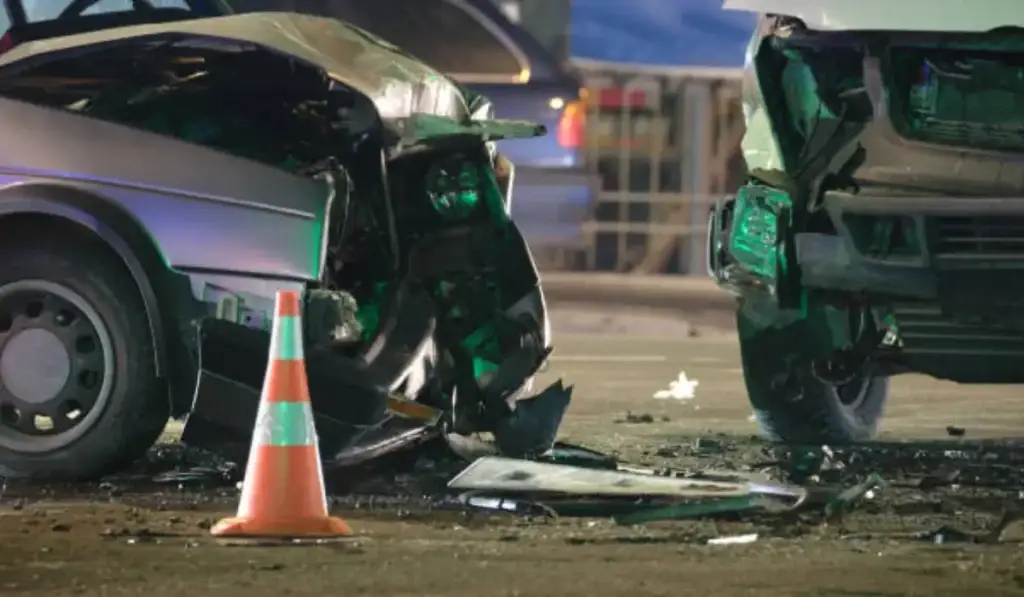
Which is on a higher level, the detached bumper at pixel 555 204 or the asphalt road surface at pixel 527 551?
the detached bumper at pixel 555 204

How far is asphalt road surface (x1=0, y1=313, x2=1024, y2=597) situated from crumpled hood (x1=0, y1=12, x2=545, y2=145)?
1402mm

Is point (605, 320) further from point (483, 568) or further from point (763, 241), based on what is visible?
point (483, 568)

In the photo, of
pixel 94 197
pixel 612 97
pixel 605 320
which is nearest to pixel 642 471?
pixel 94 197

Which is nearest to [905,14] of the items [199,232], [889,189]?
[889,189]

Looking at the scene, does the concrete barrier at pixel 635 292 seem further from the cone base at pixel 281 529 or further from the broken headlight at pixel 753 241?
the cone base at pixel 281 529

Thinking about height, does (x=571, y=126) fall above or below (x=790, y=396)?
above

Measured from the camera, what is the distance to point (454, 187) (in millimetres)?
8109

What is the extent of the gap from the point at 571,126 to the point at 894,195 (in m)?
7.91

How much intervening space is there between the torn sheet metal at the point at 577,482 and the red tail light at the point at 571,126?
7991 millimetres

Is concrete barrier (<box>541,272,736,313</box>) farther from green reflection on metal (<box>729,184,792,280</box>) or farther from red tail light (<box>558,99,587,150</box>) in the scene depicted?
green reflection on metal (<box>729,184,792,280</box>)

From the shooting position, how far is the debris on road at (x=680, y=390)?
1168cm

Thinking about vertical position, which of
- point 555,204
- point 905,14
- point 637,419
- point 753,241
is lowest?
point 637,419

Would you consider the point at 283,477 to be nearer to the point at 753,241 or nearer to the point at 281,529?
the point at 281,529

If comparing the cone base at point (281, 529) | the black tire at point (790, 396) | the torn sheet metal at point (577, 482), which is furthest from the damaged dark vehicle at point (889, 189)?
the cone base at point (281, 529)
